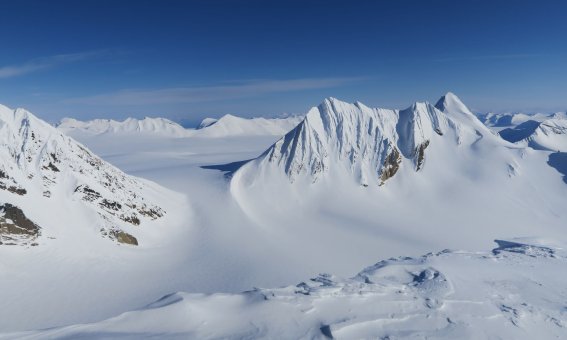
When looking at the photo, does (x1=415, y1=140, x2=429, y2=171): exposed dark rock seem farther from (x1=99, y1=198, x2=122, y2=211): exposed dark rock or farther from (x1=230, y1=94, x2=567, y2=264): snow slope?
(x1=99, y1=198, x2=122, y2=211): exposed dark rock

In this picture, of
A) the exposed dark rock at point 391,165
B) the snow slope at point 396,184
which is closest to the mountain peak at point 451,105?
the snow slope at point 396,184

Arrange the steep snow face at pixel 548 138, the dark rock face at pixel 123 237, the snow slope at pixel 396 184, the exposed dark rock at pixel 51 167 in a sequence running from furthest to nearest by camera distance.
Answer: the steep snow face at pixel 548 138 → the snow slope at pixel 396 184 → the exposed dark rock at pixel 51 167 → the dark rock face at pixel 123 237

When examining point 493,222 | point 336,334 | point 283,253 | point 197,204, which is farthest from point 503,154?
point 336,334

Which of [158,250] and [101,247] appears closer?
[101,247]

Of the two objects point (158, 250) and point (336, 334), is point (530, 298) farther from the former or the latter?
point (158, 250)

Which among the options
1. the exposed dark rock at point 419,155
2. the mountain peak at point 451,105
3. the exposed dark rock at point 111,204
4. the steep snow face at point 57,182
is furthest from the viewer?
the mountain peak at point 451,105

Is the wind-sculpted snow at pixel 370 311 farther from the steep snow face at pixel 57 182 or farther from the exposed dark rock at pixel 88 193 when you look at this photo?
the exposed dark rock at pixel 88 193
